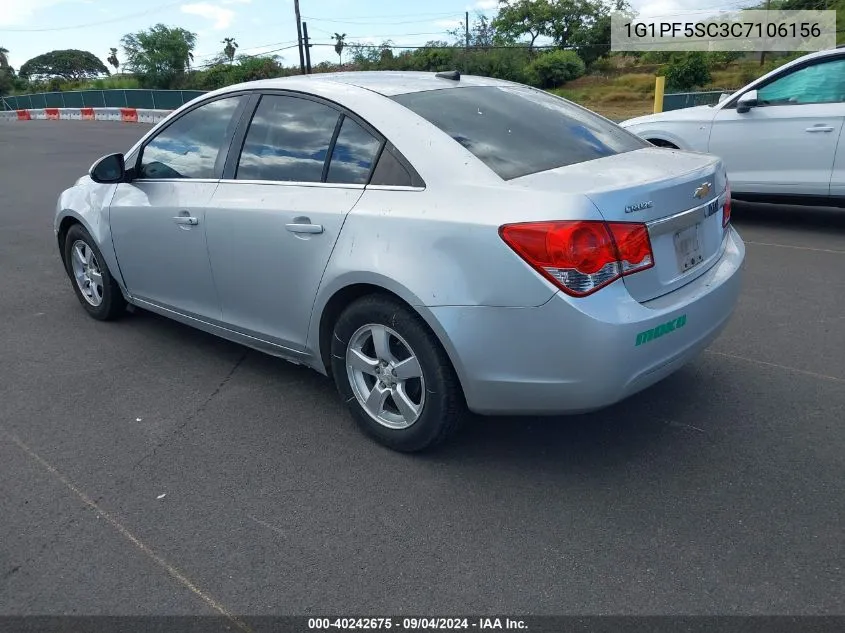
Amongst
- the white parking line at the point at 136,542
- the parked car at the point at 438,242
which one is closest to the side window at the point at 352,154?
the parked car at the point at 438,242

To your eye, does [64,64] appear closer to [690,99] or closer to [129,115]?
[129,115]

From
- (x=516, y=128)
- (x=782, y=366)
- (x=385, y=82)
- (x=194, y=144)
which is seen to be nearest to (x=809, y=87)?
(x=782, y=366)

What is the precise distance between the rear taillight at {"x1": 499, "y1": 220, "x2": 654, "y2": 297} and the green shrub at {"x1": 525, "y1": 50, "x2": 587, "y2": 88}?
50.0 metres

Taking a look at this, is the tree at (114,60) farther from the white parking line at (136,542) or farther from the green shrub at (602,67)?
the white parking line at (136,542)

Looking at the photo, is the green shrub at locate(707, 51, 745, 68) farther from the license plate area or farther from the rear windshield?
the license plate area

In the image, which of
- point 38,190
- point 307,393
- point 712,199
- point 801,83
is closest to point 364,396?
point 307,393

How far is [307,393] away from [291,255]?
3.01 ft

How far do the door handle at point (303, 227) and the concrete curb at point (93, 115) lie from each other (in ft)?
84.6

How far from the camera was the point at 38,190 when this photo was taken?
477 inches

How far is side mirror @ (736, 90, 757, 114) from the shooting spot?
7.45 metres

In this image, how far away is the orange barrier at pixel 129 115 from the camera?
3028 centimetres

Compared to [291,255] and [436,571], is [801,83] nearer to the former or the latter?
[291,255]

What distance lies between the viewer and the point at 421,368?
10.3 feet

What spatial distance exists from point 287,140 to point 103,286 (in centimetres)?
217
